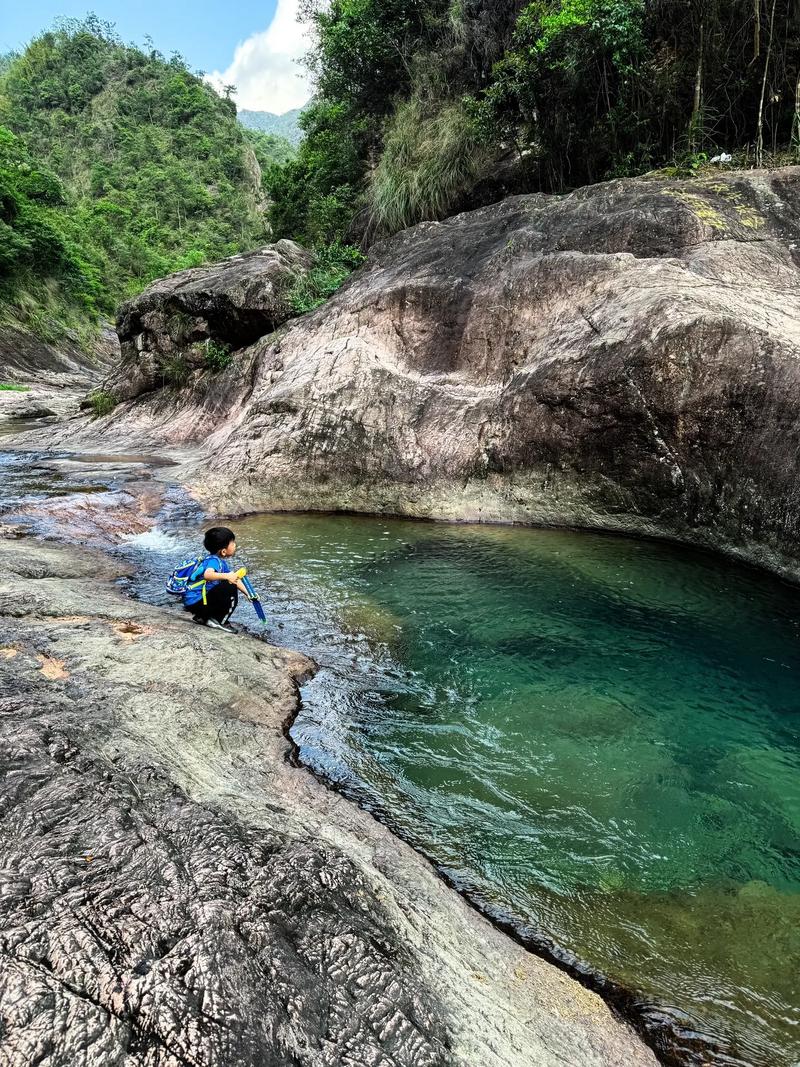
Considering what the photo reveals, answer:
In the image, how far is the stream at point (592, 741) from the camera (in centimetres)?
302

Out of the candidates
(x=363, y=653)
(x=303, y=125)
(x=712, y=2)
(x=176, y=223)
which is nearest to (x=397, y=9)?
(x=303, y=125)

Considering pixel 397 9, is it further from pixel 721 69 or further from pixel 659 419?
pixel 659 419

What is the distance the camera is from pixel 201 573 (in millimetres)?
6352

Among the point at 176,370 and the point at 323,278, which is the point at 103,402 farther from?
the point at 323,278

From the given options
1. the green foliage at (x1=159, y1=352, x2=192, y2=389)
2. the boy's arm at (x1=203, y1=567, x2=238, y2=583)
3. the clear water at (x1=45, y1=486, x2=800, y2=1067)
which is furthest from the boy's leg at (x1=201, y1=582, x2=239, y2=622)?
the green foliage at (x1=159, y1=352, x2=192, y2=389)

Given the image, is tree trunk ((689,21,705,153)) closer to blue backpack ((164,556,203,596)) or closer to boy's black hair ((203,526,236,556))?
boy's black hair ((203,526,236,556))

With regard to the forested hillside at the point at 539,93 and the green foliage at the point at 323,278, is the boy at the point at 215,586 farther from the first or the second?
the forested hillside at the point at 539,93

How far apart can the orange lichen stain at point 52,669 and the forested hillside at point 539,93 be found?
1228 centimetres

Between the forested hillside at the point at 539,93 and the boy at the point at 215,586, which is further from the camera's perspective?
the forested hillside at the point at 539,93

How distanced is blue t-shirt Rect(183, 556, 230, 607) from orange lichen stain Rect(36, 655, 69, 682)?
1.95 metres

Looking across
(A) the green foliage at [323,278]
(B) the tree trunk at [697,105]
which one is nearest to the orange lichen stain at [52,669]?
(A) the green foliage at [323,278]

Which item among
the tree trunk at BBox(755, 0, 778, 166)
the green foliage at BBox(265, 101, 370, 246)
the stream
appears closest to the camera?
the stream

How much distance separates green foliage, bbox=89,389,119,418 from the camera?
59.2ft

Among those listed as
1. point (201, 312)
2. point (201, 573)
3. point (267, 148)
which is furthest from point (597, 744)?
point (267, 148)
